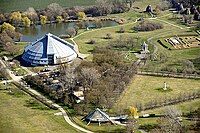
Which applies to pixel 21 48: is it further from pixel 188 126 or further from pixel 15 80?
pixel 188 126

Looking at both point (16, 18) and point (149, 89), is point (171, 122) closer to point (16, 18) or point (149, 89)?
point (149, 89)

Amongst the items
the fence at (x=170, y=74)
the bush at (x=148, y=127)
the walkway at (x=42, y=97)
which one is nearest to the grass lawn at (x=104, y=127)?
the walkway at (x=42, y=97)

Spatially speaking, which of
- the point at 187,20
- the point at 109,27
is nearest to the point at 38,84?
the point at 109,27

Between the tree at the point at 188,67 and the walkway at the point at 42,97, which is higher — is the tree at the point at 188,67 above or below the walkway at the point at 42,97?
above

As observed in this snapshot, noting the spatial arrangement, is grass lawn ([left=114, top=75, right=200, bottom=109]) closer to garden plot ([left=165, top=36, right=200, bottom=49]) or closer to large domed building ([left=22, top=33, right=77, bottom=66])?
large domed building ([left=22, top=33, right=77, bottom=66])

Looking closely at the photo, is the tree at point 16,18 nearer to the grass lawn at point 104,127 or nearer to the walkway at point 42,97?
the walkway at point 42,97

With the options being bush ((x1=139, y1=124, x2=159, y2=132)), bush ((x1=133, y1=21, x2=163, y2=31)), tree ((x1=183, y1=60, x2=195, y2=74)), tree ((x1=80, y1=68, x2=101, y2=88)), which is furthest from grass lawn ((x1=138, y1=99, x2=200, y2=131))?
bush ((x1=133, y1=21, x2=163, y2=31))
